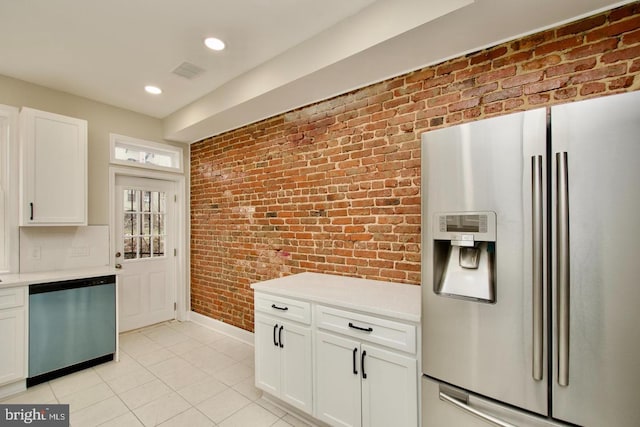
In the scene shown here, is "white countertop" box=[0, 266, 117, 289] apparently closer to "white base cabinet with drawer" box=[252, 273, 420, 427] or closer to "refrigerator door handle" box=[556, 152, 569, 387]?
"white base cabinet with drawer" box=[252, 273, 420, 427]

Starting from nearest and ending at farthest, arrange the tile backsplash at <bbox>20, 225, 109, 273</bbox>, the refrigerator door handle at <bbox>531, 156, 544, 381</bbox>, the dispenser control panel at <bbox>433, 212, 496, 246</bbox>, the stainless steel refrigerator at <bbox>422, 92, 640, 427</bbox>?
the stainless steel refrigerator at <bbox>422, 92, 640, 427</bbox>, the refrigerator door handle at <bbox>531, 156, 544, 381</bbox>, the dispenser control panel at <bbox>433, 212, 496, 246</bbox>, the tile backsplash at <bbox>20, 225, 109, 273</bbox>

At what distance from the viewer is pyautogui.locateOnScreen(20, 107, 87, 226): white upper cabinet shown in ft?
9.40

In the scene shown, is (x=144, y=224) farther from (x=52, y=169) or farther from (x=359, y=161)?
(x=359, y=161)

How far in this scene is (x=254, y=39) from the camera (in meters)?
2.43

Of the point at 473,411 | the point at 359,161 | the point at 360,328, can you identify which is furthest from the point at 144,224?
the point at 473,411

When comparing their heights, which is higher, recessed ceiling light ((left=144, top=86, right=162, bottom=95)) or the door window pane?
recessed ceiling light ((left=144, top=86, right=162, bottom=95))

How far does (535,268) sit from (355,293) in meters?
1.14

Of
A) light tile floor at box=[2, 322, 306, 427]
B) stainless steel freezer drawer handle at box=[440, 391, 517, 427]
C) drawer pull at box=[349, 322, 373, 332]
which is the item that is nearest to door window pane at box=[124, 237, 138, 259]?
light tile floor at box=[2, 322, 306, 427]

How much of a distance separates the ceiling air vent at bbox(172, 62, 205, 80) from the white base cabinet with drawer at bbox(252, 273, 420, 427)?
2.14m

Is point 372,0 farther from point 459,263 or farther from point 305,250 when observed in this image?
point 305,250

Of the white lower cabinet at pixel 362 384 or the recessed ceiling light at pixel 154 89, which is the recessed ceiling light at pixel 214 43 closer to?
the recessed ceiling light at pixel 154 89

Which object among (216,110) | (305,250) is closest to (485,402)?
(305,250)

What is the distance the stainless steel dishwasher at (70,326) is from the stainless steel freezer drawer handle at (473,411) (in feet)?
10.7

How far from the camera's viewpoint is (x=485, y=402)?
1313 mm
